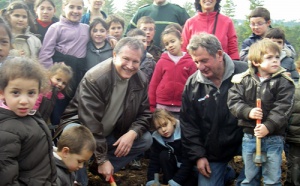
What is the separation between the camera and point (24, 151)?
273cm

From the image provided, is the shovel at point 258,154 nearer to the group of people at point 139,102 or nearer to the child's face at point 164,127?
the group of people at point 139,102

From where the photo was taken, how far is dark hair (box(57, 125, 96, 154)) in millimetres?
3529

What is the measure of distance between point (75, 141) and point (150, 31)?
10.9ft

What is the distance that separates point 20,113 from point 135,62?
2.00m

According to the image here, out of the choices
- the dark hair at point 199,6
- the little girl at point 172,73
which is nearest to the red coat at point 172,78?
the little girl at point 172,73

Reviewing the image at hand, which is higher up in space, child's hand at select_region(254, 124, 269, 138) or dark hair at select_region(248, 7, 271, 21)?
dark hair at select_region(248, 7, 271, 21)

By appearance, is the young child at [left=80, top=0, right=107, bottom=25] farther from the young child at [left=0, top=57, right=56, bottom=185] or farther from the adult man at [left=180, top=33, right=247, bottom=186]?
the young child at [left=0, top=57, right=56, bottom=185]

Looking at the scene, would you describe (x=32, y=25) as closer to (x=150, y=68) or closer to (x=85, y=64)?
(x=85, y=64)

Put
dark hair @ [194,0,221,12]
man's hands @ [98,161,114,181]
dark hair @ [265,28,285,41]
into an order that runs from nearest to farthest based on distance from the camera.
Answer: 1. man's hands @ [98,161,114,181]
2. dark hair @ [265,28,285,41]
3. dark hair @ [194,0,221,12]

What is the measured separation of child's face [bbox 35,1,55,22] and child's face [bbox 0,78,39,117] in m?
3.55

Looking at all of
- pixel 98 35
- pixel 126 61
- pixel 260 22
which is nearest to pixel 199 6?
pixel 260 22

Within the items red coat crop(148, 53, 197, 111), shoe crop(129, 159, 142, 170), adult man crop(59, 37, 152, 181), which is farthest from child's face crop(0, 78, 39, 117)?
red coat crop(148, 53, 197, 111)

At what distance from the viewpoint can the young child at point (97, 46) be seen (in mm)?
5816

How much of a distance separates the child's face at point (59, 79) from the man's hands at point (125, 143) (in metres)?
1.24
